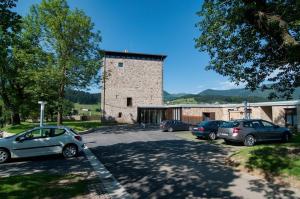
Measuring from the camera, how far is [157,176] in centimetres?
889

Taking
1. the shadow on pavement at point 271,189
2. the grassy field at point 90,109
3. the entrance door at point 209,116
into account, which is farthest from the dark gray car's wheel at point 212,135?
the grassy field at point 90,109

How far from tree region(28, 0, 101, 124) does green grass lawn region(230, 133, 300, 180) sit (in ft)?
68.7

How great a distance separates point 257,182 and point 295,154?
10.3ft

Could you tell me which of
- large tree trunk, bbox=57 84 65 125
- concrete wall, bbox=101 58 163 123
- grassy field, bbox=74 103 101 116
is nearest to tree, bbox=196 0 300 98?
large tree trunk, bbox=57 84 65 125

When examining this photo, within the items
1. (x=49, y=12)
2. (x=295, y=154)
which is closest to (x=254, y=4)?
(x=295, y=154)

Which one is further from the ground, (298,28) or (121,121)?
(298,28)

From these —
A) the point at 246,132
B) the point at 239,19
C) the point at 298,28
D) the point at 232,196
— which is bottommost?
the point at 232,196

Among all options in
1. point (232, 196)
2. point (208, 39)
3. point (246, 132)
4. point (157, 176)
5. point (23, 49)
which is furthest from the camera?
point (23, 49)

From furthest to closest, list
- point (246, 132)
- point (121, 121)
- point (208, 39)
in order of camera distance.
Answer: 1. point (121, 121)
2. point (246, 132)
3. point (208, 39)

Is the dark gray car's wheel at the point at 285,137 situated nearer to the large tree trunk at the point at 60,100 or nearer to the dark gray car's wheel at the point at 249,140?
the dark gray car's wheel at the point at 249,140

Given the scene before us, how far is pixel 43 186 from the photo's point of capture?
25.1 ft

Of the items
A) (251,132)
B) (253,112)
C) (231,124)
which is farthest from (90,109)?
(251,132)

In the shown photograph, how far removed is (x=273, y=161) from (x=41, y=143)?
960 centimetres

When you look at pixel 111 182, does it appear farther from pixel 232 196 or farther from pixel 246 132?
pixel 246 132
